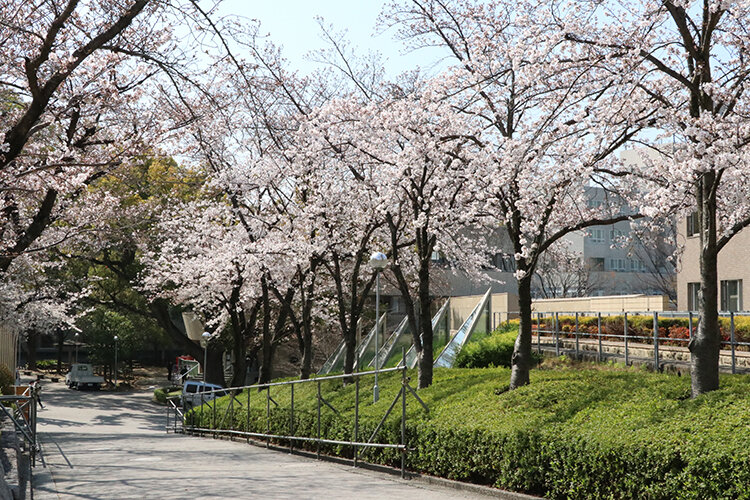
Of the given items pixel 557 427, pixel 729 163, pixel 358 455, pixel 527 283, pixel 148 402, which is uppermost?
pixel 729 163

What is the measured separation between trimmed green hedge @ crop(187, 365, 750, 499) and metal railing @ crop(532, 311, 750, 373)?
3.15 meters

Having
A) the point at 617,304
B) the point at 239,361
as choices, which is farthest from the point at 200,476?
the point at 617,304

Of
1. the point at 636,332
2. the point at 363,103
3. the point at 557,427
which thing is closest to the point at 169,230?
the point at 363,103

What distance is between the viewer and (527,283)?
13766mm

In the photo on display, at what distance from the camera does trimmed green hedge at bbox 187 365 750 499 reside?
7426 mm

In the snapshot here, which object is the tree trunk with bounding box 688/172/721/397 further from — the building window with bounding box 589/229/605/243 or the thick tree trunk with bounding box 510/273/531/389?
the building window with bounding box 589/229/605/243

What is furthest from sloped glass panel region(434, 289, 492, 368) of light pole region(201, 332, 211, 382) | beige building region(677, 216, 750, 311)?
light pole region(201, 332, 211, 382)

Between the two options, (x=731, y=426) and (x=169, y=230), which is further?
(x=169, y=230)

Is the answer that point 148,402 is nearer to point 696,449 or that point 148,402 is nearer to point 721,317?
point 721,317

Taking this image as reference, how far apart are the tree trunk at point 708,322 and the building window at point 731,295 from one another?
54.8 feet

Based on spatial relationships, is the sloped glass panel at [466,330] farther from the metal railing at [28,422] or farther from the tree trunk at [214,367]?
the tree trunk at [214,367]

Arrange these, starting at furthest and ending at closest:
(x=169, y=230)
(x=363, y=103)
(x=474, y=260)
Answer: (x=169, y=230) < (x=474, y=260) < (x=363, y=103)

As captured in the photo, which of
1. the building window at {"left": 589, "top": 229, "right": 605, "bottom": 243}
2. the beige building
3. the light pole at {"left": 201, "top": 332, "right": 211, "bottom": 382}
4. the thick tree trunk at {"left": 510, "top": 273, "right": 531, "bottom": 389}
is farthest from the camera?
the building window at {"left": 589, "top": 229, "right": 605, "bottom": 243}

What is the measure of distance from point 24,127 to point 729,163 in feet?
26.1
